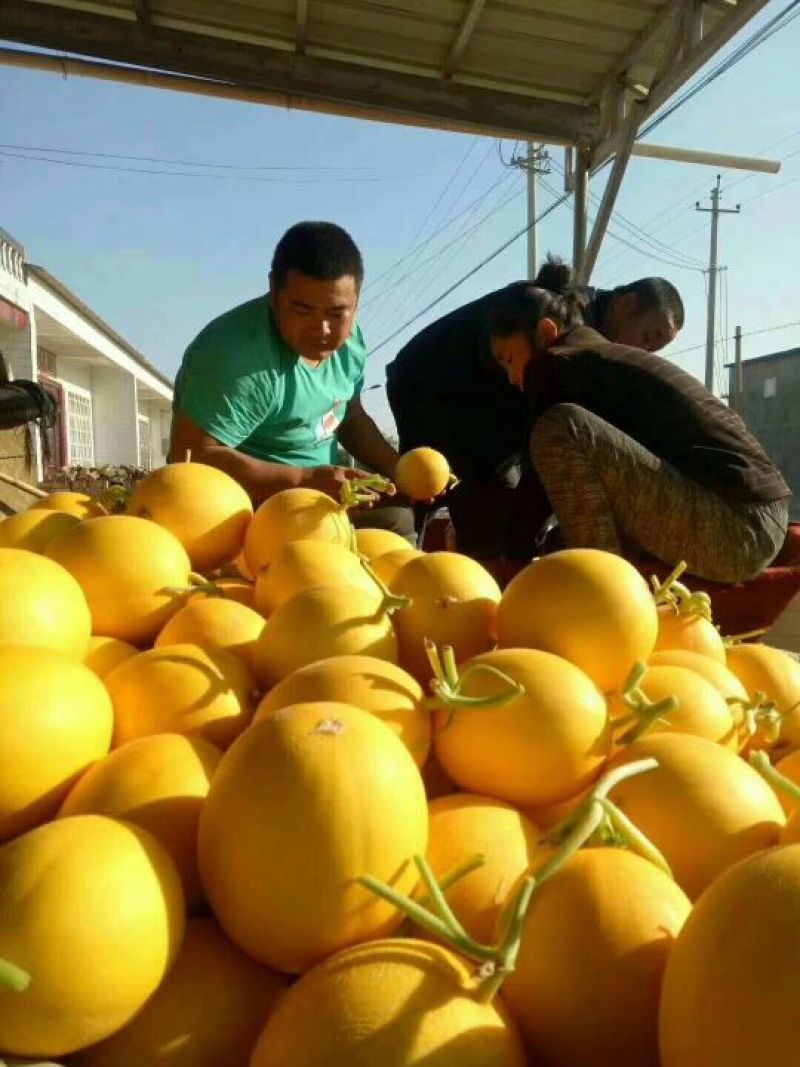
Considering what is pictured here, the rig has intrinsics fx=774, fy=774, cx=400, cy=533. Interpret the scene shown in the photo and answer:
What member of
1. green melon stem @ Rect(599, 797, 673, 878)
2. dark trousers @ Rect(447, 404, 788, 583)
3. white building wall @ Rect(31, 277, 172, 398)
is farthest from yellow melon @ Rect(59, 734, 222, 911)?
white building wall @ Rect(31, 277, 172, 398)

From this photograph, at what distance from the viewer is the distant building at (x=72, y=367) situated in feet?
37.7

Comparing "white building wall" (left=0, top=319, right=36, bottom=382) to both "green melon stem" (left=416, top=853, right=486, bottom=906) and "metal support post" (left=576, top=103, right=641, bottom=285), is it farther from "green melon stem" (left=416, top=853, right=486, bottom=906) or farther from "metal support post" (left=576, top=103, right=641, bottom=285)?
"green melon stem" (left=416, top=853, right=486, bottom=906)

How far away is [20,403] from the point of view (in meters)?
3.38

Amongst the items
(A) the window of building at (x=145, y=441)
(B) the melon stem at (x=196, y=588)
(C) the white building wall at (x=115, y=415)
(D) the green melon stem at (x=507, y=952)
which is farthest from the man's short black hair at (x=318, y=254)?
(A) the window of building at (x=145, y=441)

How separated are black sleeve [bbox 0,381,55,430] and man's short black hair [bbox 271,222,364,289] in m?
1.47

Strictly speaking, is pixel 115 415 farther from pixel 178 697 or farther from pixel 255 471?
pixel 178 697

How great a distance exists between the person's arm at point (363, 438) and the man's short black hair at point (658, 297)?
142cm

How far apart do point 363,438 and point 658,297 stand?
5.14 ft

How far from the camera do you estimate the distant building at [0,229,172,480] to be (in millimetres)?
11484

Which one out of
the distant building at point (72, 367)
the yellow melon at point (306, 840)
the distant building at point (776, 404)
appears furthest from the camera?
the distant building at point (776, 404)

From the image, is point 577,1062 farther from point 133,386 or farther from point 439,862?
point 133,386

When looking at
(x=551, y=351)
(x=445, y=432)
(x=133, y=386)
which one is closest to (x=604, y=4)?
(x=551, y=351)

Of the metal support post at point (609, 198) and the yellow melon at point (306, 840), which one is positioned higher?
the metal support post at point (609, 198)

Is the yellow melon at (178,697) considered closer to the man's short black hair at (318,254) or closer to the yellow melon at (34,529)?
the yellow melon at (34,529)
